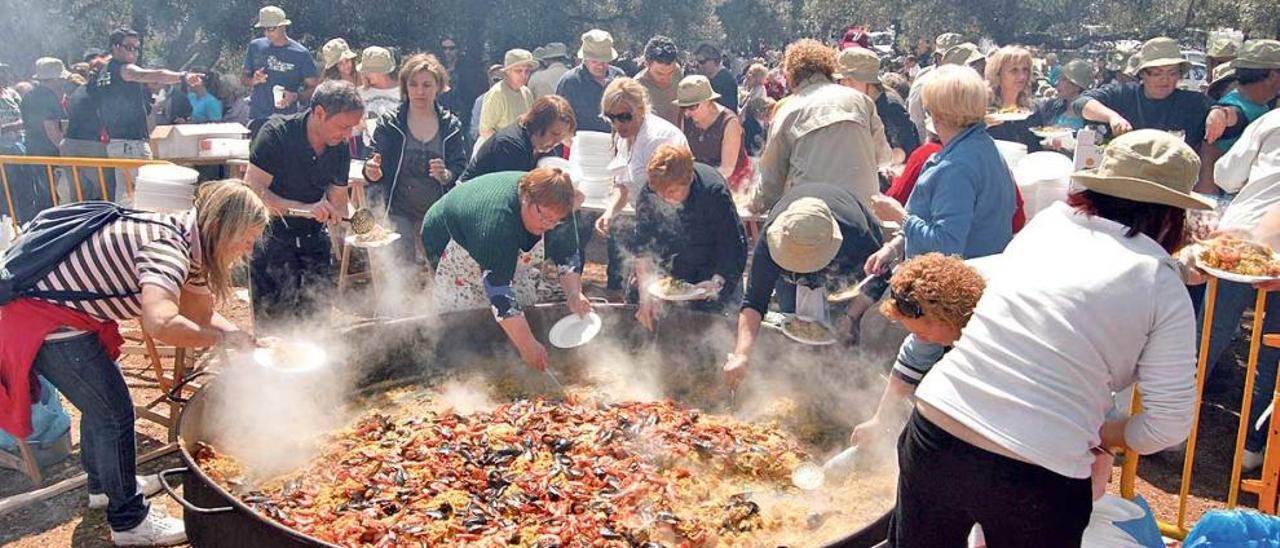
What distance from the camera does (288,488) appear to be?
3904 mm

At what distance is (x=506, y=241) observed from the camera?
15.0 feet

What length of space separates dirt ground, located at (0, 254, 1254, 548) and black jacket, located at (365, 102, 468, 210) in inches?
82.0

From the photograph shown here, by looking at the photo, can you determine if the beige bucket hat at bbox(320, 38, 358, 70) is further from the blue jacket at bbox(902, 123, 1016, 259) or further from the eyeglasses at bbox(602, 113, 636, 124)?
the blue jacket at bbox(902, 123, 1016, 259)

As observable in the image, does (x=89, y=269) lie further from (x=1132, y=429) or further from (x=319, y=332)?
(x=1132, y=429)

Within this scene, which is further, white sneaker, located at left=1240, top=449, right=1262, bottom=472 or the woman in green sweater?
white sneaker, located at left=1240, top=449, right=1262, bottom=472

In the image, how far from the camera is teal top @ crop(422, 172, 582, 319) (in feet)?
15.0

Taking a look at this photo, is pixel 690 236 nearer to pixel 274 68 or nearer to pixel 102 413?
pixel 102 413

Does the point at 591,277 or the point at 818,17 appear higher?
the point at 818,17

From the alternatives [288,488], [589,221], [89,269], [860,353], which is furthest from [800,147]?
[89,269]

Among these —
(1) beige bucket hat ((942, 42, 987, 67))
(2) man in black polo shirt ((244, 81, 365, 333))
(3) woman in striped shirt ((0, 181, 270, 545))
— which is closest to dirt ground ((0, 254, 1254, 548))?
(3) woman in striped shirt ((0, 181, 270, 545))

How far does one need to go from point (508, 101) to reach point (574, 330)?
3592mm

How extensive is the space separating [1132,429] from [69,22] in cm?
2371

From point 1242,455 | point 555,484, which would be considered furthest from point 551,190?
point 1242,455

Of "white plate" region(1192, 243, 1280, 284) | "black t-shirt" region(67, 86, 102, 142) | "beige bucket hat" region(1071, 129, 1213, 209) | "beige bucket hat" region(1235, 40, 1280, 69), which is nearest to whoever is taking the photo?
"beige bucket hat" region(1071, 129, 1213, 209)
